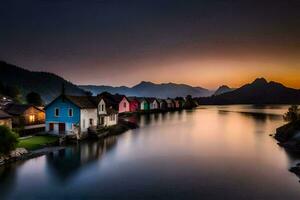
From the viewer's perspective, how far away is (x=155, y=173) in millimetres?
33812

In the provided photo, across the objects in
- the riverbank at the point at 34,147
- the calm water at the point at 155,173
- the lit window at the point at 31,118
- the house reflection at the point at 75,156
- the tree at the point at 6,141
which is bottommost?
the calm water at the point at 155,173

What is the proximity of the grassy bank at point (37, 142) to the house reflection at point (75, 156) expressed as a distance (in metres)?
2.61

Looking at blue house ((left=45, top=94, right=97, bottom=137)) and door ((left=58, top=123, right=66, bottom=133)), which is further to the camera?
door ((left=58, top=123, right=66, bottom=133))

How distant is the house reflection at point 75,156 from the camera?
3488cm

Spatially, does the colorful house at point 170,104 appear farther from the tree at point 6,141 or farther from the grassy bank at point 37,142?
the tree at point 6,141

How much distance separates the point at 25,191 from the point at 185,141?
35.2 meters

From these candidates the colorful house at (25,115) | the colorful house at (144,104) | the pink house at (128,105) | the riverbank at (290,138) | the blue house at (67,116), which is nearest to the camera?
the riverbank at (290,138)

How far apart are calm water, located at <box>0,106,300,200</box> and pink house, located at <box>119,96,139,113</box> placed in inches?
2293

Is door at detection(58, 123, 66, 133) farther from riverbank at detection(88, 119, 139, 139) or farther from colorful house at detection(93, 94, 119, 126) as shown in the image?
colorful house at detection(93, 94, 119, 126)

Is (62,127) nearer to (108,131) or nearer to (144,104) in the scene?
(108,131)

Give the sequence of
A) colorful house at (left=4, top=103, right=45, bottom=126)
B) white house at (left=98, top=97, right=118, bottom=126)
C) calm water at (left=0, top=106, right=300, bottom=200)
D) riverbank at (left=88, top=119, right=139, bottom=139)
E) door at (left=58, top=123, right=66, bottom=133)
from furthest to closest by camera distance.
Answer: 1. white house at (left=98, top=97, right=118, bottom=126)
2. colorful house at (left=4, top=103, right=45, bottom=126)
3. riverbank at (left=88, top=119, right=139, bottom=139)
4. door at (left=58, top=123, right=66, bottom=133)
5. calm water at (left=0, top=106, right=300, bottom=200)

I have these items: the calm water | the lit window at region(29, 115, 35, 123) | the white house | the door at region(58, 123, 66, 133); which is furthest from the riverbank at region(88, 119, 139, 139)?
the lit window at region(29, 115, 35, 123)

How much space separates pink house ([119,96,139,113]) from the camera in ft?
364

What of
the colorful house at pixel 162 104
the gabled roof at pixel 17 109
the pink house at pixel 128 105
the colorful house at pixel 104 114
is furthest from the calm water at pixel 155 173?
the colorful house at pixel 162 104
